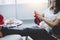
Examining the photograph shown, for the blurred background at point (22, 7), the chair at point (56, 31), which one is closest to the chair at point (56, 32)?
the chair at point (56, 31)

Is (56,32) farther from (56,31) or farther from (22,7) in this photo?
(22,7)

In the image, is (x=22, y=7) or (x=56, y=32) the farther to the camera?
(x=22, y=7)

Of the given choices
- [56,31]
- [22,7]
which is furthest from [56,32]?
[22,7]

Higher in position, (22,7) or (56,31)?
(22,7)

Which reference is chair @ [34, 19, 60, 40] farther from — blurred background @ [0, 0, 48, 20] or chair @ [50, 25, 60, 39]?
blurred background @ [0, 0, 48, 20]

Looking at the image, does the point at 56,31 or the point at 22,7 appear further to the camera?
the point at 22,7

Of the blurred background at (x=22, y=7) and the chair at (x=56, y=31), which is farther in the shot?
the blurred background at (x=22, y=7)

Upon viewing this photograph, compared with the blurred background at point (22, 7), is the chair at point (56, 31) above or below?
below

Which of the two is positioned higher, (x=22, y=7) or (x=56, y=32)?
(x=22, y=7)

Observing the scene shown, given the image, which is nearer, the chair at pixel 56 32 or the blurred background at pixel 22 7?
the chair at pixel 56 32

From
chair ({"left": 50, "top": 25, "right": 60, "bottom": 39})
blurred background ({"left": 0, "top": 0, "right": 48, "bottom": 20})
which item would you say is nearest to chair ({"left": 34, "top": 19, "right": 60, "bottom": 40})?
chair ({"left": 50, "top": 25, "right": 60, "bottom": 39})

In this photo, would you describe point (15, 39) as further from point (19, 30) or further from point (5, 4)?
point (5, 4)

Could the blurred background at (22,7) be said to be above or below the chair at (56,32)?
above

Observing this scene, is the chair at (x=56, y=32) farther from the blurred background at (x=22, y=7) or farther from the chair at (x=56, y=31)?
the blurred background at (x=22, y=7)
